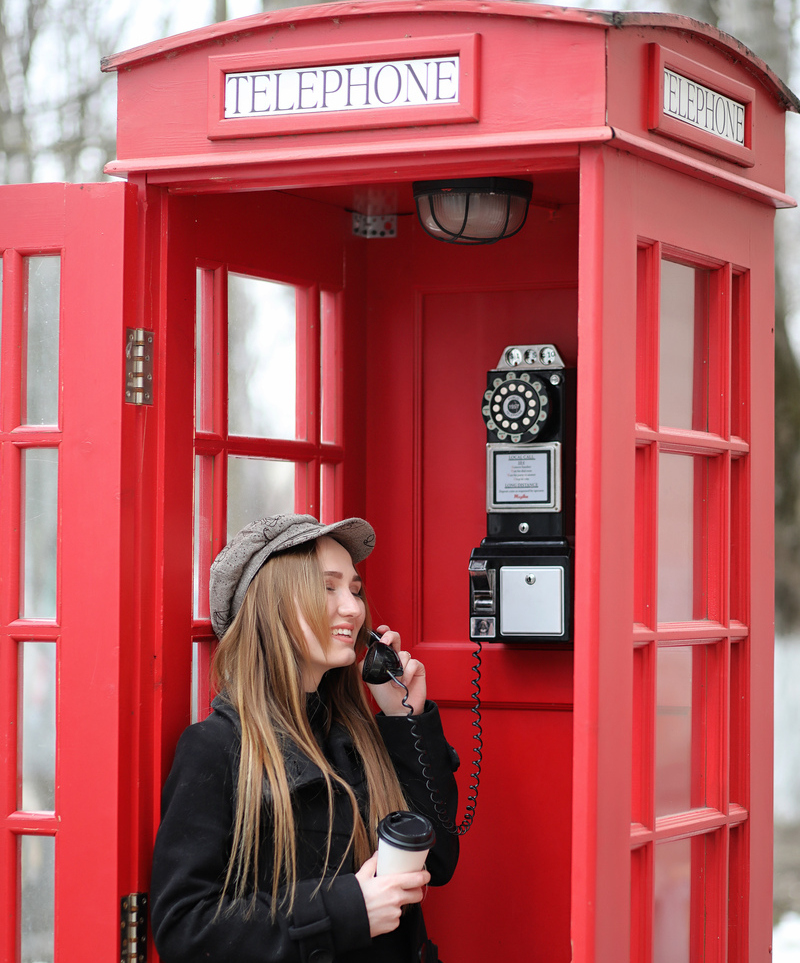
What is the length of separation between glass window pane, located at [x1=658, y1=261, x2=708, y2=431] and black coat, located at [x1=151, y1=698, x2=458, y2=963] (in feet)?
3.57

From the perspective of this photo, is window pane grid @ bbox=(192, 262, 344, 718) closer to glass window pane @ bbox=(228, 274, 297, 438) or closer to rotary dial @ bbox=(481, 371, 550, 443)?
glass window pane @ bbox=(228, 274, 297, 438)

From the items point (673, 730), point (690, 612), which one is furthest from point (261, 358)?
point (673, 730)

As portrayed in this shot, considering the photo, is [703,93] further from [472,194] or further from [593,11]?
[472,194]

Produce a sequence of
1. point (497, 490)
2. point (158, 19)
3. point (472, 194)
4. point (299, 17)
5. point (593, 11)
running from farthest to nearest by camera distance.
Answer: point (158, 19)
point (497, 490)
point (472, 194)
point (299, 17)
point (593, 11)

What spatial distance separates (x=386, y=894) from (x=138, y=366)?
1.22m

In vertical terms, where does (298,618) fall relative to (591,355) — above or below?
below

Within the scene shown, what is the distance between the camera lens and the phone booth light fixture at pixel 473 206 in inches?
117

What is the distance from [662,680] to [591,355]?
743 millimetres

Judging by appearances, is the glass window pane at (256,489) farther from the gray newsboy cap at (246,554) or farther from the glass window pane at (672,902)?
the glass window pane at (672,902)

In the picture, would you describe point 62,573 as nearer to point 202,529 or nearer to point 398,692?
point 202,529

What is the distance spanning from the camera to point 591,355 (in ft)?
7.57

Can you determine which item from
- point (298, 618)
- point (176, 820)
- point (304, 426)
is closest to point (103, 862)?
point (176, 820)

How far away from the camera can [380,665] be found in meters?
2.83

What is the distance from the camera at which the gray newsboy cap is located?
2.65m
